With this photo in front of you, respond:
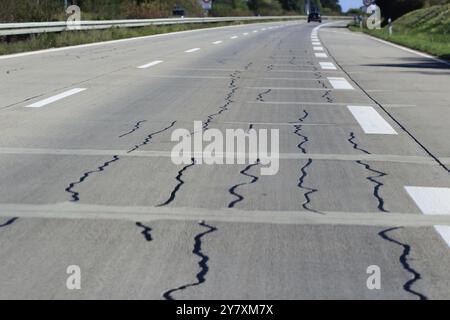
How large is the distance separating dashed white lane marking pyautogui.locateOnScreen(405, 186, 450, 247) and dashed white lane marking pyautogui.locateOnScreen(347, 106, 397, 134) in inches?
131

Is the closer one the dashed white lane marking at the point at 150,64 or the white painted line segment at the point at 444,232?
the white painted line segment at the point at 444,232

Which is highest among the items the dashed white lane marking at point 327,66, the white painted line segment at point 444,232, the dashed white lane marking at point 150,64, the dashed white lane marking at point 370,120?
the white painted line segment at point 444,232

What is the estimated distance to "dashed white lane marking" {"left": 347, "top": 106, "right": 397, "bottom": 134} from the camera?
422 inches

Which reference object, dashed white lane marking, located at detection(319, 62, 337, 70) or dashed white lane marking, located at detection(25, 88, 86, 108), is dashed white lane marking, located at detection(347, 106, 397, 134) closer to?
dashed white lane marking, located at detection(25, 88, 86, 108)

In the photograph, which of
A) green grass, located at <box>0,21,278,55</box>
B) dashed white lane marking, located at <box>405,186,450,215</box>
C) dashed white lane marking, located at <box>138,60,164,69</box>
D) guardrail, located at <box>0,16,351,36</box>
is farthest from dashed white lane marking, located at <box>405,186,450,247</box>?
guardrail, located at <box>0,16,351,36</box>

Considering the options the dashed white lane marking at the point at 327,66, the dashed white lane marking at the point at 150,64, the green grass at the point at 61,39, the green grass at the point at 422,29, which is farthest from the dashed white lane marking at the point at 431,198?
the green grass at the point at 422,29

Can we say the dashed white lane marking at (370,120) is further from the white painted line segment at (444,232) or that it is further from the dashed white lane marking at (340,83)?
the white painted line segment at (444,232)

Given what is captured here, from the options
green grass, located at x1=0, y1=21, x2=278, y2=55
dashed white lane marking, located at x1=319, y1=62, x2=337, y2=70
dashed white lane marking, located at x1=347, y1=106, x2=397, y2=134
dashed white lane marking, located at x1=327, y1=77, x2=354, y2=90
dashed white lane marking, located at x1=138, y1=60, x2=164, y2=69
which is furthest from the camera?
green grass, located at x1=0, y1=21, x2=278, y2=55

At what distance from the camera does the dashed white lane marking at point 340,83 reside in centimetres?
1653

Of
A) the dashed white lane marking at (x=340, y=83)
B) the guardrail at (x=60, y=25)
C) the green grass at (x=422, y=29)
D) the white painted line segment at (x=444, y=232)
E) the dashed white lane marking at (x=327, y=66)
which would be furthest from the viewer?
the green grass at (x=422, y=29)

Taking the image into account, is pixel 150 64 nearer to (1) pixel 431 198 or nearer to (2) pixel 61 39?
(2) pixel 61 39

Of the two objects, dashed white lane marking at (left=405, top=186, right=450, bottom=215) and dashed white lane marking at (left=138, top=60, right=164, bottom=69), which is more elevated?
dashed white lane marking at (left=405, top=186, right=450, bottom=215)

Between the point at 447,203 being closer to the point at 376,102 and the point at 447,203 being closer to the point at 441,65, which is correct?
the point at 376,102

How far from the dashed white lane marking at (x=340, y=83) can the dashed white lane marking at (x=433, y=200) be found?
9.25m
